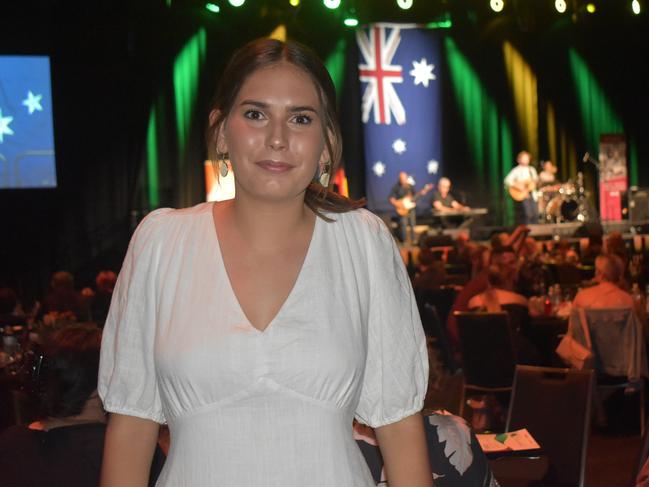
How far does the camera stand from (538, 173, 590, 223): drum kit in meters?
15.9

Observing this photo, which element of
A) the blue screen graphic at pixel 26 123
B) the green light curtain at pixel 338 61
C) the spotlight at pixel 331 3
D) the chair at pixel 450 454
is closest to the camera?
the chair at pixel 450 454

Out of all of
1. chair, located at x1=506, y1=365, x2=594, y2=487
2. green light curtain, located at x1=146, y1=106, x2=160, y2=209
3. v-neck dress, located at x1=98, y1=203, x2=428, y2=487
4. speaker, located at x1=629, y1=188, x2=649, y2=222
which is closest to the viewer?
v-neck dress, located at x1=98, y1=203, x2=428, y2=487

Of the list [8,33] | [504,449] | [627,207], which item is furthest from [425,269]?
[627,207]

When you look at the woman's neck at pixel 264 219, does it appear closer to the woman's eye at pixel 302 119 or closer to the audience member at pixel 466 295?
the woman's eye at pixel 302 119

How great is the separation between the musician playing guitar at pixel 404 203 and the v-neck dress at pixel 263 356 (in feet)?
43.8

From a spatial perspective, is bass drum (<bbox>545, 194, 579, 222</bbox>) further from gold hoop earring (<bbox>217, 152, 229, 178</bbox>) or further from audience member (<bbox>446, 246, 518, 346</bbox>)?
gold hoop earring (<bbox>217, 152, 229, 178</bbox>)

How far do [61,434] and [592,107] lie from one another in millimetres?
16541

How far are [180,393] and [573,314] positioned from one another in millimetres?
5127

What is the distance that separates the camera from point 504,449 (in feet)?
9.48

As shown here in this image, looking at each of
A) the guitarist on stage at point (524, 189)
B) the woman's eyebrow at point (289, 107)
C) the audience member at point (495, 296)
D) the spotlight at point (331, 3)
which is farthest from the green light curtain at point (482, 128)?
the woman's eyebrow at point (289, 107)

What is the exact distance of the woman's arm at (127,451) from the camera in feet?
4.22

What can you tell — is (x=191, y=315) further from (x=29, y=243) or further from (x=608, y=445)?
(x=29, y=243)

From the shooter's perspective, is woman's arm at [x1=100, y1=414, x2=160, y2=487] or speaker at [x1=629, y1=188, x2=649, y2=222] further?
speaker at [x1=629, y1=188, x2=649, y2=222]

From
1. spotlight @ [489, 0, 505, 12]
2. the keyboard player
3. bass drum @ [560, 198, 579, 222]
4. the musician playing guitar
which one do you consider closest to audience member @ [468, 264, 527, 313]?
the musician playing guitar
